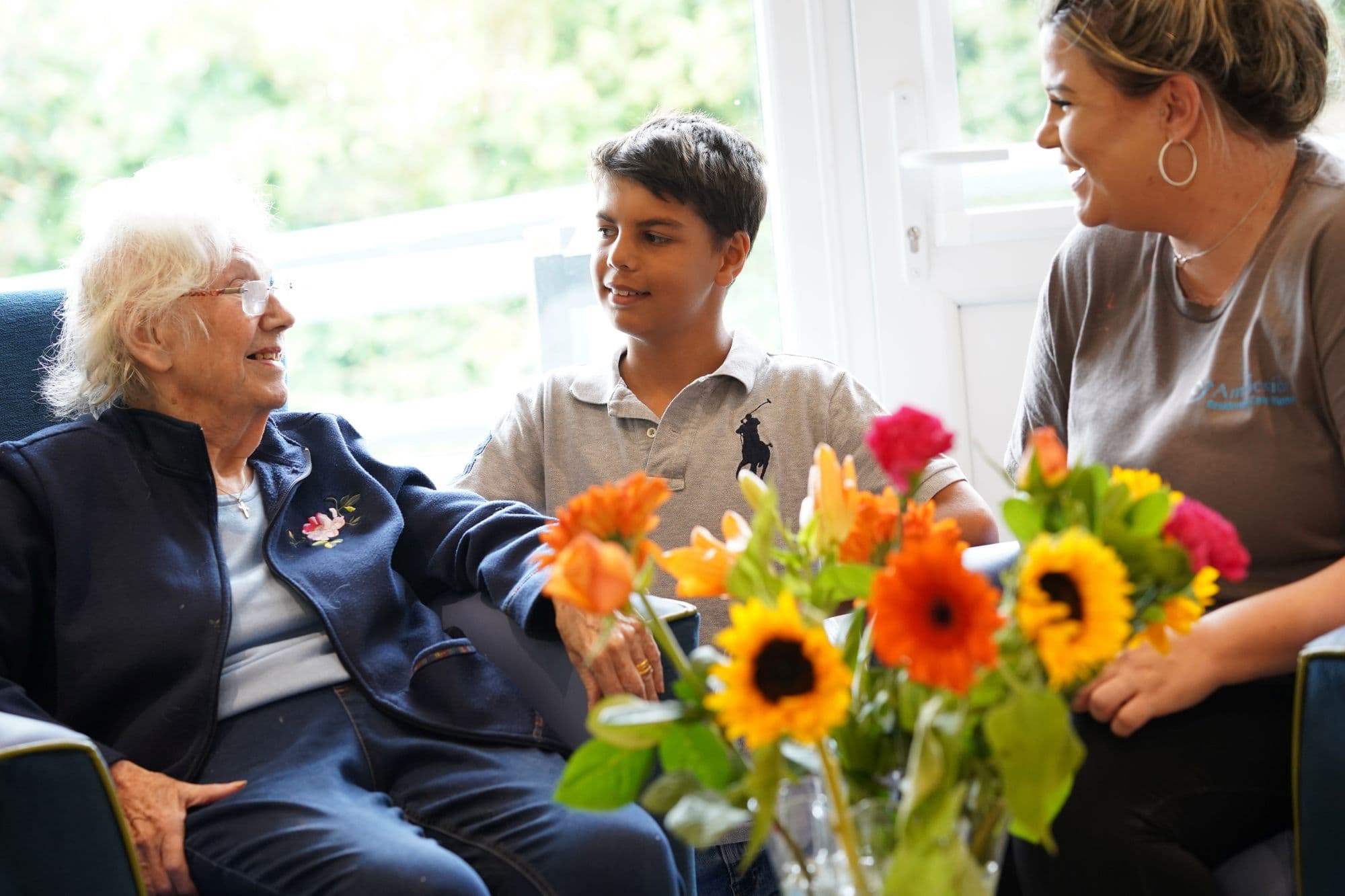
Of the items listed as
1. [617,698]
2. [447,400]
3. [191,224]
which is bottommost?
[447,400]

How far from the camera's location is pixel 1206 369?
142 cm

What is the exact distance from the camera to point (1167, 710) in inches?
48.6

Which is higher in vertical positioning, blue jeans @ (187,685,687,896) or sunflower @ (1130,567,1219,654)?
sunflower @ (1130,567,1219,654)

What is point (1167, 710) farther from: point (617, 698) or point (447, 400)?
point (447, 400)

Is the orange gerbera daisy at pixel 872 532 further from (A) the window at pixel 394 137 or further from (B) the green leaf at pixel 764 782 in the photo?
(A) the window at pixel 394 137

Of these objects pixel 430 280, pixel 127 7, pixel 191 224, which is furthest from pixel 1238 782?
pixel 127 7

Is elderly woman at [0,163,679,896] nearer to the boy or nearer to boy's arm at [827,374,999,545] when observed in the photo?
the boy

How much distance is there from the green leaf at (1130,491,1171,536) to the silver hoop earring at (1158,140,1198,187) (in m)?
0.80

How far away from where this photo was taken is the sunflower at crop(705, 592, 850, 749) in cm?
73

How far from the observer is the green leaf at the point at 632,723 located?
0.81 metres

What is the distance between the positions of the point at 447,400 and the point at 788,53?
111 centimetres

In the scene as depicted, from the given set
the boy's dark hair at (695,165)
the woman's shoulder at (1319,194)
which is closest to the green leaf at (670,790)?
the woman's shoulder at (1319,194)

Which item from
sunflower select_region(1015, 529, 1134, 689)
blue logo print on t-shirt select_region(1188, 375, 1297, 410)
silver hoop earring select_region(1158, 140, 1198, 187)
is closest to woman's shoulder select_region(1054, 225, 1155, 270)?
silver hoop earring select_region(1158, 140, 1198, 187)

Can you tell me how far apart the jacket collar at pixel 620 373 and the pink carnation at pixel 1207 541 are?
1.19 metres
